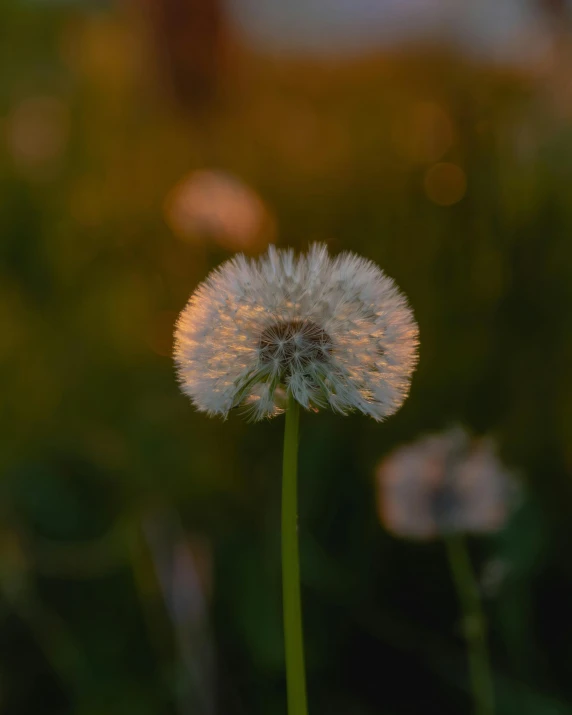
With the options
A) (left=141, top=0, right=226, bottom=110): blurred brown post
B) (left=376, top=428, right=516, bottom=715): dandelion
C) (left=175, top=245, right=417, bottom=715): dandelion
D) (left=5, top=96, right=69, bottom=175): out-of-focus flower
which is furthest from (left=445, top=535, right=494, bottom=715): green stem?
(left=141, top=0, right=226, bottom=110): blurred brown post

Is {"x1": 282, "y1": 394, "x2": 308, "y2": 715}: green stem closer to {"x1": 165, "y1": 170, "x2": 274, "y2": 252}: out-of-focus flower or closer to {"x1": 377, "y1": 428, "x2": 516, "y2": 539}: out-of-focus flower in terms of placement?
{"x1": 377, "y1": 428, "x2": 516, "y2": 539}: out-of-focus flower

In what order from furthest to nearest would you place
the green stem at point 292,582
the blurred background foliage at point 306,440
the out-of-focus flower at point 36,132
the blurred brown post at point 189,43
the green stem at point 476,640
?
1. the blurred brown post at point 189,43
2. the out-of-focus flower at point 36,132
3. the blurred background foliage at point 306,440
4. the green stem at point 476,640
5. the green stem at point 292,582

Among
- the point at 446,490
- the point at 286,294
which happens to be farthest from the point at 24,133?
the point at 286,294

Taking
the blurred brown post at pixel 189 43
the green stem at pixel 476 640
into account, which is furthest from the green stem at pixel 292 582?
the blurred brown post at pixel 189 43

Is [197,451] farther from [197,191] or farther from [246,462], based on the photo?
[197,191]

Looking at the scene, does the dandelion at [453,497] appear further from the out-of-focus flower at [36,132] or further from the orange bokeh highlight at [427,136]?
the out-of-focus flower at [36,132]

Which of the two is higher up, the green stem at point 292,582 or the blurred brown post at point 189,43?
the blurred brown post at point 189,43
